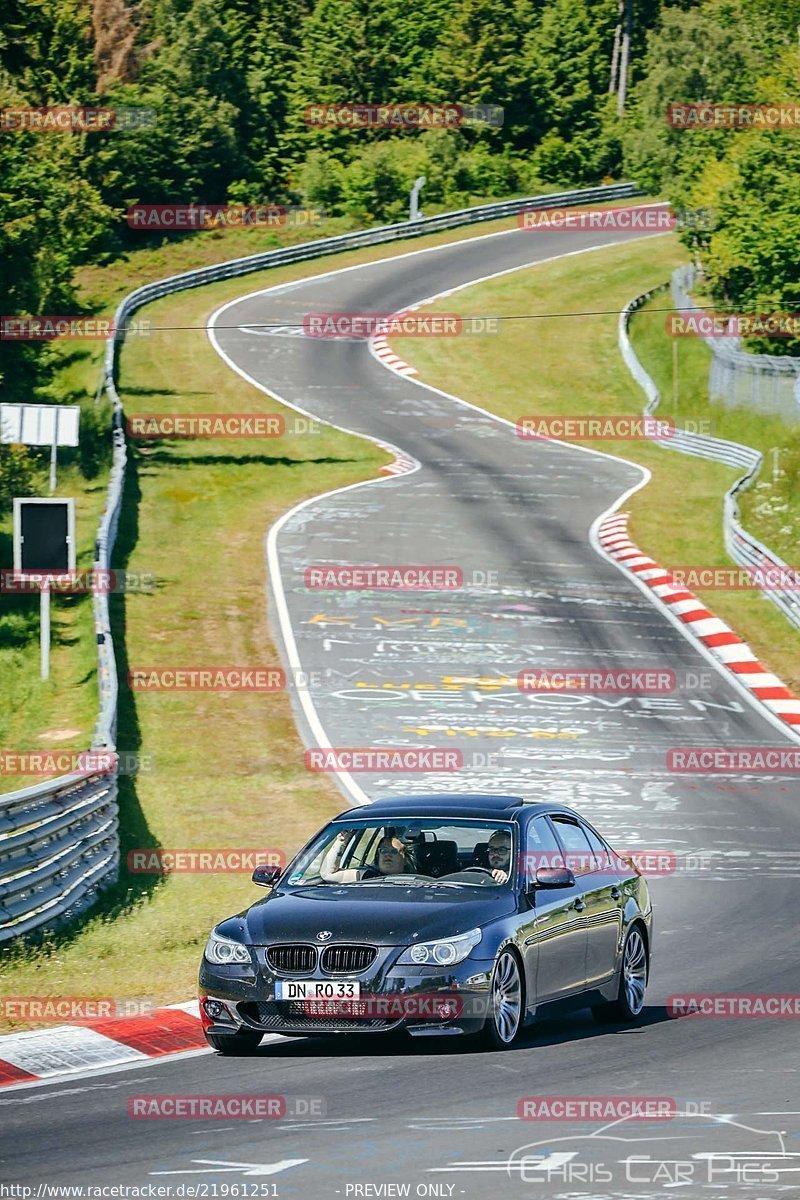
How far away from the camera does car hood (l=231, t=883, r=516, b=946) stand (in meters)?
10.5

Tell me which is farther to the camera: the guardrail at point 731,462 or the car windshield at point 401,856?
the guardrail at point 731,462

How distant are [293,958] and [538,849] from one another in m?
2.04

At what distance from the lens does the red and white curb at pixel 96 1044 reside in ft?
34.7

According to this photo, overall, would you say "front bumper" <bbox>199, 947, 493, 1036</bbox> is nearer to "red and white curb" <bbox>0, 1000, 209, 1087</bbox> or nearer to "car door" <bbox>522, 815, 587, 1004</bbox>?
"car door" <bbox>522, 815, 587, 1004</bbox>

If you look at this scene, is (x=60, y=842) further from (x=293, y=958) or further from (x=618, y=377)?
(x=618, y=377)

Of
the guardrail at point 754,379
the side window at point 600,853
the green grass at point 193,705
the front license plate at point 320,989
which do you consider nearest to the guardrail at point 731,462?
the guardrail at point 754,379

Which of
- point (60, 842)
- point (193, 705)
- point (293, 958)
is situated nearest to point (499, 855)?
point (293, 958)

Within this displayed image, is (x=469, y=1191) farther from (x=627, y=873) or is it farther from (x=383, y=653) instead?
(x=383, y=653)

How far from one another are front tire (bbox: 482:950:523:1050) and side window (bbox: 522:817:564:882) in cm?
77

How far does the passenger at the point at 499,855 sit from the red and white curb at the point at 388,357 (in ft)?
153

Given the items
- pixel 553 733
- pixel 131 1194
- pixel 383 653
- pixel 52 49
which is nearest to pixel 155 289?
pixel 52 49

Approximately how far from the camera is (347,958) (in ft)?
34.1

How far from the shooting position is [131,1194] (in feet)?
24.7

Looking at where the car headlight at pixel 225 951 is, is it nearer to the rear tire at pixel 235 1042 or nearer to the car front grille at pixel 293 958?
the car front grille at pixel 293 958
